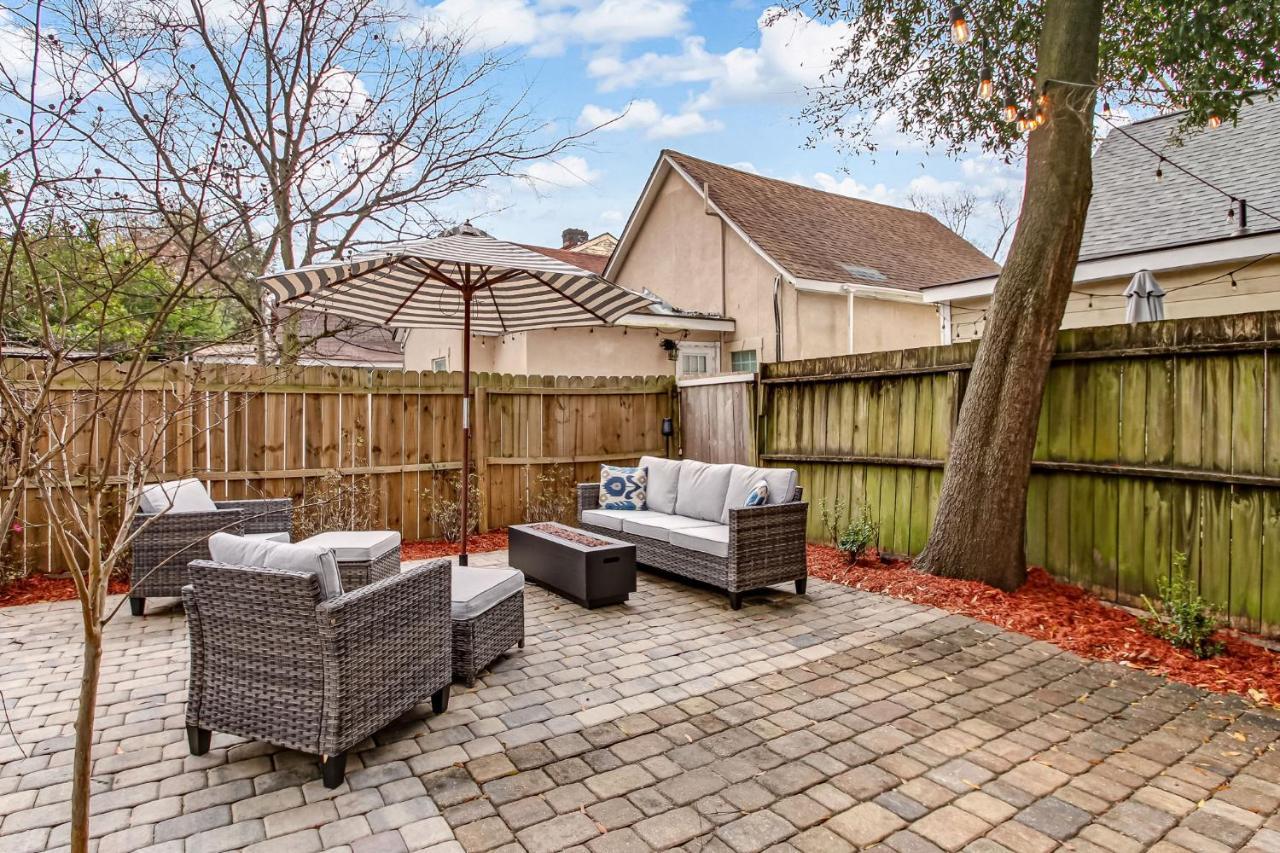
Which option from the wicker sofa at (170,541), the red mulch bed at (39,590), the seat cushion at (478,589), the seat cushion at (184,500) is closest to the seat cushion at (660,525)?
the seat cushion at (478,589)

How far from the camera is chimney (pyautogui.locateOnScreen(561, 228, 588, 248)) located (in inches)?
838

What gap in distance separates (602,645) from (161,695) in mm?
2325

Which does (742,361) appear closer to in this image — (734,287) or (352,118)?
(734,287)

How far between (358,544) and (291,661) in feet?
6.26

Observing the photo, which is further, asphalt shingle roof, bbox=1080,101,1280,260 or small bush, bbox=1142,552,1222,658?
asphalt shingle roof, bbox=1080,101,1280,260

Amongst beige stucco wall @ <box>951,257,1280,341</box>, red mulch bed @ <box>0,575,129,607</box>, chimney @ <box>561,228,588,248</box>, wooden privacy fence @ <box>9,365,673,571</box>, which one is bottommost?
red mulch bed @ <box>0,575,129,607</box>

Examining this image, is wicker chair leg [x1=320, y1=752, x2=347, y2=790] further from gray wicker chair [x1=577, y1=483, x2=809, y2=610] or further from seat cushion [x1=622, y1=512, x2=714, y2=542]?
seat cushion [x1=622, y1=512, x2=714, y2=542]

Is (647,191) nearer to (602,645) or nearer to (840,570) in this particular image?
(840,570)

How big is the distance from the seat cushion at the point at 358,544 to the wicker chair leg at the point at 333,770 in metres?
1.61

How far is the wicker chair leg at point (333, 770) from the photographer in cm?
267

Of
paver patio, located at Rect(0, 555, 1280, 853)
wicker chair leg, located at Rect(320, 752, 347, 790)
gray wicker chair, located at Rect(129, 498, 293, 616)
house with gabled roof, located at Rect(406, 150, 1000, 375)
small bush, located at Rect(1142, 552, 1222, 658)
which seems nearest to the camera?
paver patio, located at Rect(0, 555, 1280, 853)

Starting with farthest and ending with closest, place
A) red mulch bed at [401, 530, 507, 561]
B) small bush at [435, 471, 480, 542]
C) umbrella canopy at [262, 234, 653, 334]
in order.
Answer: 1. small bush at [435, 471, 480, 542]
2. red mulch bed at [401, 530, 507, 561]
3. umbrella canopy at [262, 234, 653, 334]

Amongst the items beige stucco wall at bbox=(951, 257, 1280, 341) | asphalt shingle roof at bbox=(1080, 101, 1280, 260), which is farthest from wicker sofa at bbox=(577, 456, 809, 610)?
asphalt shingle roof at bbox=(1080, 101, 1280, 260)

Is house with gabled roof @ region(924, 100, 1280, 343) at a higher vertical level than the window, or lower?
higher
